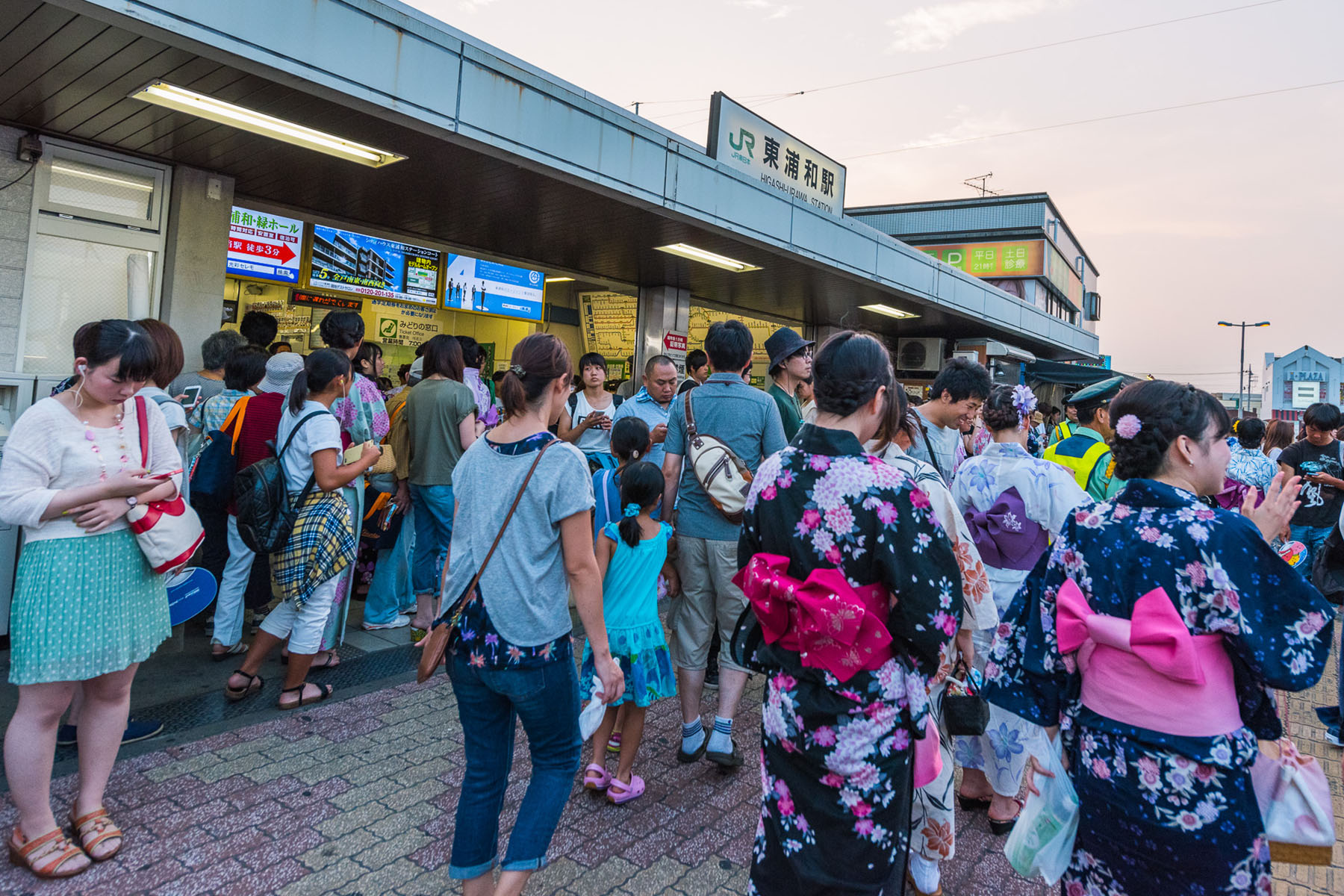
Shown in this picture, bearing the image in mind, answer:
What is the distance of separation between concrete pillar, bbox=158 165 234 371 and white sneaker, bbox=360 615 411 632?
2.71m

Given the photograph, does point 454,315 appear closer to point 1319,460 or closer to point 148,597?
point 148,597

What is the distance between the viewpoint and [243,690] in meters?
4.15

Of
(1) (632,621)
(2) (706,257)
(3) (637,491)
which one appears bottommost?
(1) (632,621)

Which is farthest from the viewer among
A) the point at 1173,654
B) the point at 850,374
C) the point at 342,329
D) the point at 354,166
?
the point at 354,166

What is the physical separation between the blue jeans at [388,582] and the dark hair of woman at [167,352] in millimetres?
2433

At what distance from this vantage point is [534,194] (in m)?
6.66

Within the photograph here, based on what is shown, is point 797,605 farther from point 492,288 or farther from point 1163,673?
point 492,288

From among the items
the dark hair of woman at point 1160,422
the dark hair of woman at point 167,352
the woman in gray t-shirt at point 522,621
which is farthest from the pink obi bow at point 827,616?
the dark hair of woman at point 167,352

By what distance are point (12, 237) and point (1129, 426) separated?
6.84m

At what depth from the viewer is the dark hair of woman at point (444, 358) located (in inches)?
208

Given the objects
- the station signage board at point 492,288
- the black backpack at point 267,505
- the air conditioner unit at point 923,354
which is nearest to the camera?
the black backpack at point 267,505

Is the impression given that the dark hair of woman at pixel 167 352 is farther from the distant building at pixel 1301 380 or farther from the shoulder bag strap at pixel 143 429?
the distant building at pixel 1301 380

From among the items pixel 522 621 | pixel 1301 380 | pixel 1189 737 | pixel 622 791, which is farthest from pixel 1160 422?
pixel 1301 380

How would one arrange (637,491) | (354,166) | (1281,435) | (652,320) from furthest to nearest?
(652,320) → (1281,435) → (354,166) → (637,491)
